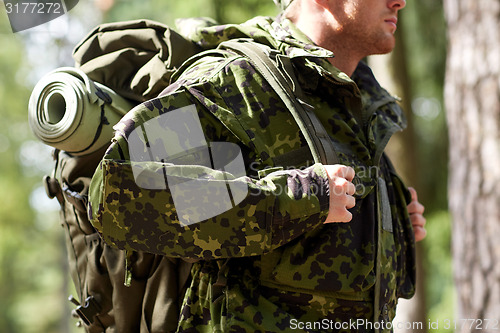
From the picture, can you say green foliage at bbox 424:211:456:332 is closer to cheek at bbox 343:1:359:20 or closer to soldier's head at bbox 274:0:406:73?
soldier's head at bbox 274:0:406:73

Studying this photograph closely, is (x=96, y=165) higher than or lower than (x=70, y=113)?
lower

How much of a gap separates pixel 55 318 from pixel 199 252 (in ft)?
98.8

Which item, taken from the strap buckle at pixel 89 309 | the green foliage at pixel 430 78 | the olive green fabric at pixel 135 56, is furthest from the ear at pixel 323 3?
the green foliage at pixel 430 78

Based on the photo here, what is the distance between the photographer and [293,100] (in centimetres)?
233

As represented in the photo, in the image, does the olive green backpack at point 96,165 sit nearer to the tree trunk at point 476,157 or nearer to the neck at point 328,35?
the neck at point 328,35

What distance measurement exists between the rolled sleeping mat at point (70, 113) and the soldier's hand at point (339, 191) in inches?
37.6

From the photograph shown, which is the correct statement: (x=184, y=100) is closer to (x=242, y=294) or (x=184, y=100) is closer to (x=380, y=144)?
(x=242, y=294)

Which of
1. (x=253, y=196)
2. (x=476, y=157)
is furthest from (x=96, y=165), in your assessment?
(x=476, y=157)

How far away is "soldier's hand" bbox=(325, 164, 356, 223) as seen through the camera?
2.13 metres

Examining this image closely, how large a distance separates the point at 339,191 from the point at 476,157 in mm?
2303

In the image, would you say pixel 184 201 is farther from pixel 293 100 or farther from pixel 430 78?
pixel 430 78

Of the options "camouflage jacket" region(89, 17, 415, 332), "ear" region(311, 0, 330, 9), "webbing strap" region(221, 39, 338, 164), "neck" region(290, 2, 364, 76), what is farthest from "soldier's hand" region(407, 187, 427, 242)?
"ear" region(311, 0, 330, 9)

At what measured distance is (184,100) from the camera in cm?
225

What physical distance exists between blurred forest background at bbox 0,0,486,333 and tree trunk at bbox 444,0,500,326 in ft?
1.32
